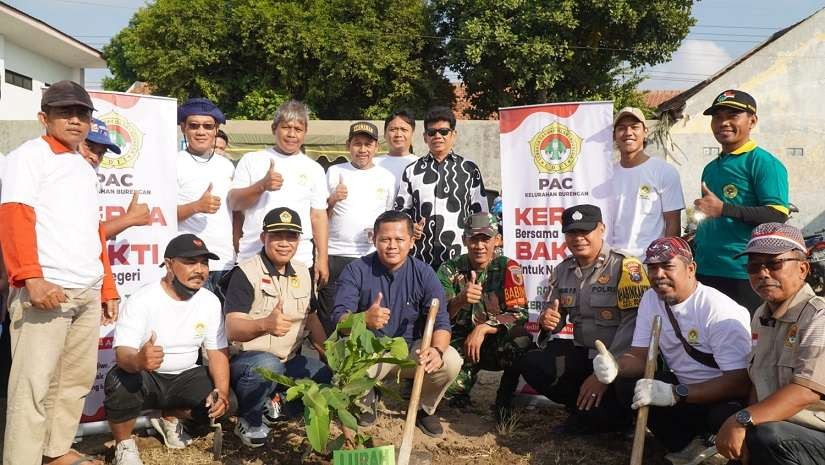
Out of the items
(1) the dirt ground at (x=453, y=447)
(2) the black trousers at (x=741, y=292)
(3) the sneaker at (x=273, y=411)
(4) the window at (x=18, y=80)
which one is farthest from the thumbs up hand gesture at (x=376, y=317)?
(4) the window at (x=18, y=80)

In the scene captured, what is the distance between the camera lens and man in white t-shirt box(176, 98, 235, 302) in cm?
491

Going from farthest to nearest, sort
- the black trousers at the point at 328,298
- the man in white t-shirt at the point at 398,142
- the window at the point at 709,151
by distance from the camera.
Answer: the window at the point at 709,151, the man in white t-shirt at the point at 398,142, the black trousers at the point at 328,298

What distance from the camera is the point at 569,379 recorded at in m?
4.62

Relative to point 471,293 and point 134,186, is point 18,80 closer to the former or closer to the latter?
point 134,186

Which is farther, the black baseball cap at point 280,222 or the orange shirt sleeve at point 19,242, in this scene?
the black baseball cap at point 280,222

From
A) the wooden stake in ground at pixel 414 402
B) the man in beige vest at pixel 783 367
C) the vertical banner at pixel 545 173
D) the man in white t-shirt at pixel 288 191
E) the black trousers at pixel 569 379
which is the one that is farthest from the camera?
the vertical banner at pixel 545 173

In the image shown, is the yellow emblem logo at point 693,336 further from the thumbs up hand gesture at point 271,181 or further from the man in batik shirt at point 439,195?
the thumbs up hand gesture at point 271,181

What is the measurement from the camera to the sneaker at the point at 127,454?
398cm

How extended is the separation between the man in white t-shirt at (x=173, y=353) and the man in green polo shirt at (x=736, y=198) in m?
3.08

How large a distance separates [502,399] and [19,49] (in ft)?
80.8

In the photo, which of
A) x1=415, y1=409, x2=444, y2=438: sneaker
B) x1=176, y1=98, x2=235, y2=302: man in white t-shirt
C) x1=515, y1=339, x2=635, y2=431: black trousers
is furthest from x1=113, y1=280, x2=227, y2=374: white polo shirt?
x1=515, y1=339, x2=635, y2=431: black trousers

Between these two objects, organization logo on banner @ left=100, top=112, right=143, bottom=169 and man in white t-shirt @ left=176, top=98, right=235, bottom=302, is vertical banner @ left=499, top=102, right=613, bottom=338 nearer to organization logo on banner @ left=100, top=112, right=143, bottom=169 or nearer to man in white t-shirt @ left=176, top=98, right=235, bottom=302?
man in white t-shirt @ left=176, top=98, right=235, bottom=302

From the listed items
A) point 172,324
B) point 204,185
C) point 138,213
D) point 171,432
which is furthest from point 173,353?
point 204,185

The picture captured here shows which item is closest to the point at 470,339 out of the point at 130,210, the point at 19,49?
the point at 130,210
